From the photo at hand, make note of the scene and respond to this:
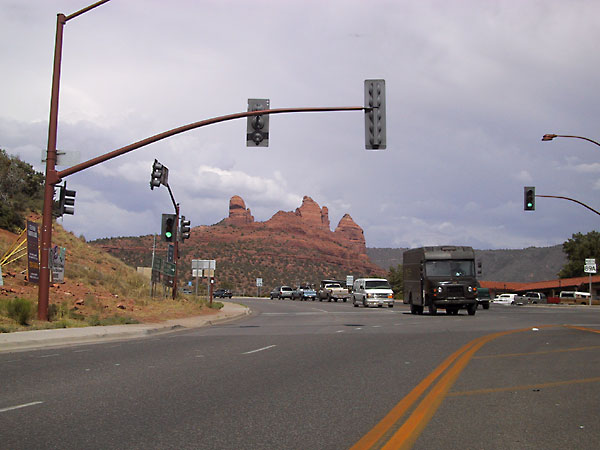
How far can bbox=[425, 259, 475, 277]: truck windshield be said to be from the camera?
30.4 metres

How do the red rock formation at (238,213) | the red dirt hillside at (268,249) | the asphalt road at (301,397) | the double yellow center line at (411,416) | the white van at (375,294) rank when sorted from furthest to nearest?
the red rock formation at (238,213) → the red dirt hillside at (268,249) → the white van at (375,294) → the asphalt road at (301,397) → the double yellow center line at (411,416)

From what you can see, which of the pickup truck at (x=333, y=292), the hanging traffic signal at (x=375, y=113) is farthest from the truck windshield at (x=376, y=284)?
the hanging traffic signal at (x=375, y=113)

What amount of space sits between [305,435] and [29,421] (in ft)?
10.0

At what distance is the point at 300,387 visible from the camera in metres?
9.18

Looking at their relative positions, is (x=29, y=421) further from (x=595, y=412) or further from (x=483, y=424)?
(x=595, y=412)

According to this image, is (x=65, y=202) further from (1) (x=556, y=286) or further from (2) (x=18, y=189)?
(1) (x=556, y=286)

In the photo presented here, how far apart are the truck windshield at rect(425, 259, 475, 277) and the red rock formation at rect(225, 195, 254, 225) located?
13357 cm

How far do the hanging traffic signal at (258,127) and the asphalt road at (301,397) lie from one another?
641 centimetres

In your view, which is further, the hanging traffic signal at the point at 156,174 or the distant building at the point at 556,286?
the distant building at the point at 556,286

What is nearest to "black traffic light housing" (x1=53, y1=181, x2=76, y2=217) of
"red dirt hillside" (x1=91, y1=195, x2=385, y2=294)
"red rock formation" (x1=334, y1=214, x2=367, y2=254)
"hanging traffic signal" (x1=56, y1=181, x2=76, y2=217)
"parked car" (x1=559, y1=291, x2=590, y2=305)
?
"hanging traffic signal" (x1=56, y1=181, x2=76, y2=217)

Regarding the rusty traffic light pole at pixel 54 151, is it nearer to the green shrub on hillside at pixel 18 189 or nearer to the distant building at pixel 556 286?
the green shrub on hillside at pixel 18 189

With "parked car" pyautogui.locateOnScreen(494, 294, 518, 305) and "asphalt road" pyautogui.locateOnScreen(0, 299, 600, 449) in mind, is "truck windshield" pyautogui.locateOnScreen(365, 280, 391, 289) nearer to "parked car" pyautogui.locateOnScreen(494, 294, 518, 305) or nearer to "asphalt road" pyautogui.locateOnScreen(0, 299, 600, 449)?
"parked car" pyautogui.locateOnScreen(494, 294, 518, 305)

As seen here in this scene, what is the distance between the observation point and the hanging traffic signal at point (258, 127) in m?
18.5

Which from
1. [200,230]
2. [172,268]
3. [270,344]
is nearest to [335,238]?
[200,230]
